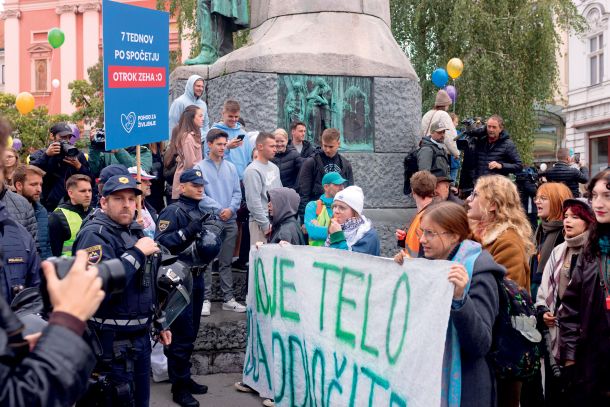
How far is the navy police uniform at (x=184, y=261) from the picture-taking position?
18.1 ft

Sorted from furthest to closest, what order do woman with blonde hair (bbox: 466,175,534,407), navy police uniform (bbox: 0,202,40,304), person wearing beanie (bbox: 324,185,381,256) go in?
person wearing beanie (bbox: 324,185,381,256)
woman with blonde hair (bbox: 466,175,534,407)
navy police uniform (bbox: 0,202,40,304)

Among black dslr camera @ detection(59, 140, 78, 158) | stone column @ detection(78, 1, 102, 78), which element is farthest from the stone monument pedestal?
stone column @ detection(78, 1, 102, 78)

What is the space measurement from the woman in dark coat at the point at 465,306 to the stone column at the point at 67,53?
55698mm

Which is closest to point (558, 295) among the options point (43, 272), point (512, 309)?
point (512, 309)

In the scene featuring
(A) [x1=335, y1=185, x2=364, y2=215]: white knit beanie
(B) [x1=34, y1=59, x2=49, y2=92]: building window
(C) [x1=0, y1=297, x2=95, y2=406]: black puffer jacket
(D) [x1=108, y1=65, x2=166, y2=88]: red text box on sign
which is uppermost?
(B) [x1=34, y1=59, x2=49, y2=92]: building window

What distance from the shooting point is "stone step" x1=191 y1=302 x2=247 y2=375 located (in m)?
6.31

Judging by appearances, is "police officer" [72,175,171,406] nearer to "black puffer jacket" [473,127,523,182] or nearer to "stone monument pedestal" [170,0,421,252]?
"stone monument pedestal" [170,0,421,252]

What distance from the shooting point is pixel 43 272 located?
6.51 feet

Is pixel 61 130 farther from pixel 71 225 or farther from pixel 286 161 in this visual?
pixel 286 161

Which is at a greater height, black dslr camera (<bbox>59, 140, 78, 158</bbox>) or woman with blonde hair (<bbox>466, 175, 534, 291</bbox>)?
black dslr camera (<bbox>59, 140, 78, 158</bbox>)

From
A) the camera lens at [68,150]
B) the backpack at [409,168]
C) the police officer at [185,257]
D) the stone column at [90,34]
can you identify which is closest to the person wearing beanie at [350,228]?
the police officer at [185,257]

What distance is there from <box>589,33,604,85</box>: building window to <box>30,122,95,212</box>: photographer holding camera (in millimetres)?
33690

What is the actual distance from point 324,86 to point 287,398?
14.9ft

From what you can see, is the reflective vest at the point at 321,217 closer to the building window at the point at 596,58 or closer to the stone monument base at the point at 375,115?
the stone monument base at the point at 375,115
